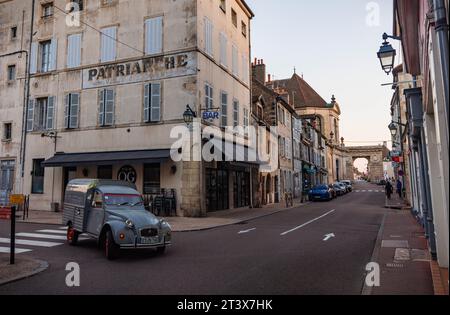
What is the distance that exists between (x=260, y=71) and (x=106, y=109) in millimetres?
17544

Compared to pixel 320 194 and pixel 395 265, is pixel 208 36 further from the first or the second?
pixel 320 194

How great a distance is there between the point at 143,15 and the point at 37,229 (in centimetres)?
1333

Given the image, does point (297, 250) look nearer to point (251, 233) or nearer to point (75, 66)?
point (251, 233)

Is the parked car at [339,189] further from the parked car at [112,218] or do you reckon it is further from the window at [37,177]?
the parked car at [112,218]

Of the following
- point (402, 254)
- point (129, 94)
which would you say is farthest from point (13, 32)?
point (402, 254)

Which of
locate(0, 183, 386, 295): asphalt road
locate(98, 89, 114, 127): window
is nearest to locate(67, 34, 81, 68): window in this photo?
locate(98, 89, 114, 127): window

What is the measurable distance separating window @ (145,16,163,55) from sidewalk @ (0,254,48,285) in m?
14.4

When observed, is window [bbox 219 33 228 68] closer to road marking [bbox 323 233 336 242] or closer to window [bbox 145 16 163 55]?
window [bbox 145 16 163 55]

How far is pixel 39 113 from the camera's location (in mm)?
23109

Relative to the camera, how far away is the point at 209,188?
19844 mm

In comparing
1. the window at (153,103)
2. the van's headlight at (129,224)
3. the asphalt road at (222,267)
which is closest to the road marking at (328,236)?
the asphalt road at (222,267)

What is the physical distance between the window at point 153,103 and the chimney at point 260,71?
1546 centimetres

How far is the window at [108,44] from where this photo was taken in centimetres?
2091

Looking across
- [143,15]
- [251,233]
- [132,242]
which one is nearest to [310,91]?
[143,15]
